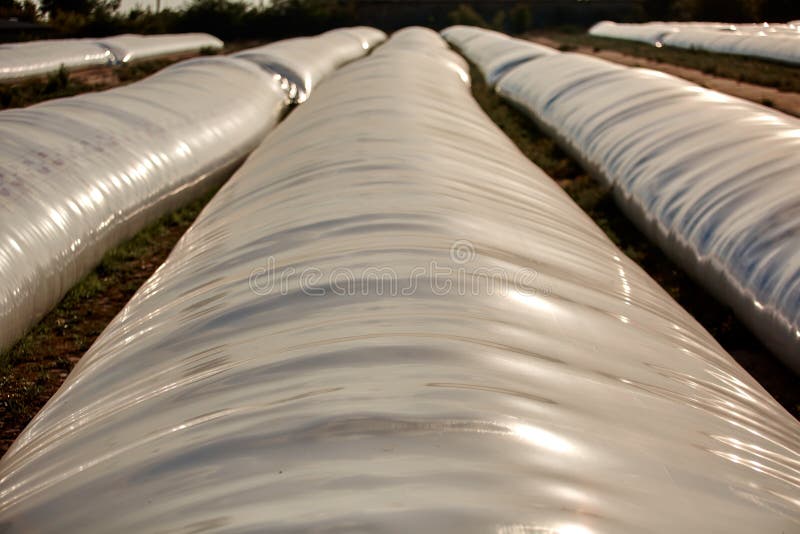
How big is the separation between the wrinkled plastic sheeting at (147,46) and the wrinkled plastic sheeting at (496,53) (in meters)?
10.0

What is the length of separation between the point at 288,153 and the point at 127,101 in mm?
3744

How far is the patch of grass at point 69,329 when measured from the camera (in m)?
4.91

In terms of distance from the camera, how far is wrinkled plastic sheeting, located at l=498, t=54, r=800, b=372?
543 centimetres

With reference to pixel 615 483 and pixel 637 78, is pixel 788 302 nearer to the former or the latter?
pixel 615 483

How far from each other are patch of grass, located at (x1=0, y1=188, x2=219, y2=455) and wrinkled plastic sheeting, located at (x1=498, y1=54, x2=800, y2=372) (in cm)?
429

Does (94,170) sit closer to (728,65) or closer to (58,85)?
(58,85)

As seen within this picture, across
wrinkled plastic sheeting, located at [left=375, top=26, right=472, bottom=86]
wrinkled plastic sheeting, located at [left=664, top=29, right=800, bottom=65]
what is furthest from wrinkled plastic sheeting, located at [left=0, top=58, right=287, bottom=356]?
wrinkled plastic sheeting, located at [left=664, top=29, right=800, bottom=65]

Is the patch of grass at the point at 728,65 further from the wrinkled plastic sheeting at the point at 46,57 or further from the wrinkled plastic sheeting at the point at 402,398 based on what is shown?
the wrinkled plastic sheeting at the point at 46,57

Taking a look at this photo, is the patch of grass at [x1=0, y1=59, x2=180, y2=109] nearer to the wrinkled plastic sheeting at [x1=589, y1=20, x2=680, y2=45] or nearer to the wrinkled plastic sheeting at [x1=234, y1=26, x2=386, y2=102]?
the wrinkled plastic sheeting at [x1=234, y1=26, x2=386, y2=102]

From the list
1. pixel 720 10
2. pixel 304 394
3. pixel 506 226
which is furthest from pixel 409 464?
pixel 720 10

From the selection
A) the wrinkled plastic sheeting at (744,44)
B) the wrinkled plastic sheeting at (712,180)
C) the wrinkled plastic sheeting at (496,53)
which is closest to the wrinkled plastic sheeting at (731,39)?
the wrinkled plastic sheeting at (744,44)

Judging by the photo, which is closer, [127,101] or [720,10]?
[127,101]

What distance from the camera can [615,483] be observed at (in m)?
2.26

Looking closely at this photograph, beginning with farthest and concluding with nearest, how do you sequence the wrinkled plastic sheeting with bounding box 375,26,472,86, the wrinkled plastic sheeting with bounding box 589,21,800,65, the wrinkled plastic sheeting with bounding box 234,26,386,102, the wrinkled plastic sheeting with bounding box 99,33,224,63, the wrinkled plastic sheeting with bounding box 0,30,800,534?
the wrinkled plastic sheeting with bounding box 99,33,224,63, the wrinkled plastic sheeting with bounding box 589,21,800,65, the wrinkled plastic sheeting with bounding box 375,26,472,86, the wrinkled plastic sheeting with bounding box 234,26,386,102, the wrinkled plastic sheeting with bounding box 0,30,800,534
